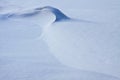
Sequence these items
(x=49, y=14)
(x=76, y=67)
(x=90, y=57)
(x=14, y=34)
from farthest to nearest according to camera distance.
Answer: (x=49, y=14) → (x=14, y=34) → (x=90, y=57) → (x=76, y=67)

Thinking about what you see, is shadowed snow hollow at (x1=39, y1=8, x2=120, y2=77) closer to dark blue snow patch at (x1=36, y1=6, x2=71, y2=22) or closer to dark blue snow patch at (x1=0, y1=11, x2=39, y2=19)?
dark blue snow patch at (x1=36, y1=6, x2=71, y2=22)

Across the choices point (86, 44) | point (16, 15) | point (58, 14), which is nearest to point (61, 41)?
point (86, 44)

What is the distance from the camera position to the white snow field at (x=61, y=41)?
1.73 m

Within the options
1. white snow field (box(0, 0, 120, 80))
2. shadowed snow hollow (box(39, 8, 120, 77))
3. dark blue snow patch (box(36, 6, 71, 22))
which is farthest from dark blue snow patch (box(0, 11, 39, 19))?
shadowed snow hollow (box(39, 8, 120, 77))

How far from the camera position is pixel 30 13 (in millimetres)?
3094

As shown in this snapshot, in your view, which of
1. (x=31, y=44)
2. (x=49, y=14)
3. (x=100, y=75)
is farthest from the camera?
(x=49, y=14)

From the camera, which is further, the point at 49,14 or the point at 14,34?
the point at 49,14

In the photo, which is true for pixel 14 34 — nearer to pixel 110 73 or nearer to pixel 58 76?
pixel 58 76

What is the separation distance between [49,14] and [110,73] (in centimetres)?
150

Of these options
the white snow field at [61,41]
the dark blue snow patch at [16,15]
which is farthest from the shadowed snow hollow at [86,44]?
the dark blue snow patch at [16,15]

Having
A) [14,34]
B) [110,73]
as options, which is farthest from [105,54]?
[14,34]

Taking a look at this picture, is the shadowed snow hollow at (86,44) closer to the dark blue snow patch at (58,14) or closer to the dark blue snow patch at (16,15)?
the dark blue snow patch at (58,14)

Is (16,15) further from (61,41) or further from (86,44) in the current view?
(86,44)

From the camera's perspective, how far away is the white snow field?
1731mm
